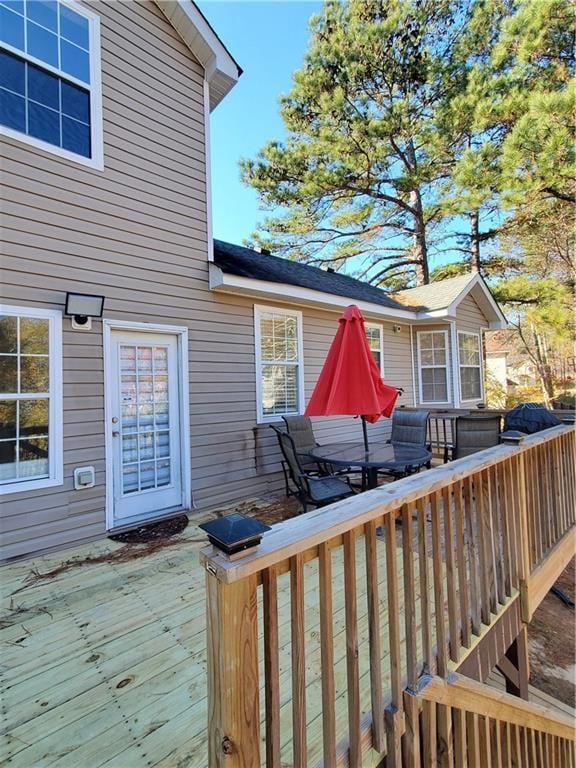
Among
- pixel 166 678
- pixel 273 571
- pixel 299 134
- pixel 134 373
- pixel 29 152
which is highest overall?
pixel 299 134

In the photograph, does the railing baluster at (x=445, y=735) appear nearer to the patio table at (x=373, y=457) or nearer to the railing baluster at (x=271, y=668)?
the railing baluster at (x=271, y=668)

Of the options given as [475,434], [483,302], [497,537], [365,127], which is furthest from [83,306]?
[365,127]

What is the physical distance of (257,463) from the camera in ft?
17.5

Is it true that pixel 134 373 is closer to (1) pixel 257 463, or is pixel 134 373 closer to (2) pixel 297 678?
(1) pixel 257 463

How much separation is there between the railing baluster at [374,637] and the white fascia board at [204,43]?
19.3 ft

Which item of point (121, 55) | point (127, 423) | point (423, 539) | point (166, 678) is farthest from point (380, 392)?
point (121, 55)

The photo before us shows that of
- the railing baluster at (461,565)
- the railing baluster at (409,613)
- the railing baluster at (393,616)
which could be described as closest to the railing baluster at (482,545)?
the railing baluster at (461,565)

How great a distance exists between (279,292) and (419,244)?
32.5 feet

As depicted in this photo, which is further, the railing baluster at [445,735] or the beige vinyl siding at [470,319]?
the beige vinyl siding at [470,319]

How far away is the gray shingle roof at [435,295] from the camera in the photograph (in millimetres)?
8328

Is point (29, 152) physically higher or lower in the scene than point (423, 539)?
higher

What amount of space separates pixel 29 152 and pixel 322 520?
14.0 ft

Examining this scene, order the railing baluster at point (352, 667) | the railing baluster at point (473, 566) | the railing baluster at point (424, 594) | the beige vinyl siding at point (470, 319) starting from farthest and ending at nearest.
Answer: the beige vinyl siding at point (470, 319) → the railing baluster at point (473, 566) → the railing baluster at point (424, 594) → the railing baluster at point (352, 667)

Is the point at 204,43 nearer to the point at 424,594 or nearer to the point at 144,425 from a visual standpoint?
the point at 144,425
